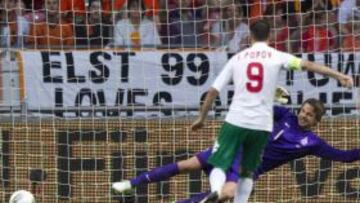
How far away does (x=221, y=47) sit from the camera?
11719mm

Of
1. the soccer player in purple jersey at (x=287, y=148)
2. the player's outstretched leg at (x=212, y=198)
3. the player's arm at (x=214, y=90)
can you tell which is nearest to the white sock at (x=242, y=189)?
the player's outstretched leg at (x=212, y=198)

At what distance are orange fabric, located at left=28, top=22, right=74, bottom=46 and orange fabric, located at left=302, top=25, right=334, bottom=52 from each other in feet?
8.85

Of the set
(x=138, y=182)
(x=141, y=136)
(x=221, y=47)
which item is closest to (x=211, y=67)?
(x=221, y=47)

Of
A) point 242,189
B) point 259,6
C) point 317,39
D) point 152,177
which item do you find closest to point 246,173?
point 242,189

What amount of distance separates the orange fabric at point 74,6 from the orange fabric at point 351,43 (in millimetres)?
3026

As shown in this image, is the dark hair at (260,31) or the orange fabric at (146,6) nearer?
the dark hair at (260,31)

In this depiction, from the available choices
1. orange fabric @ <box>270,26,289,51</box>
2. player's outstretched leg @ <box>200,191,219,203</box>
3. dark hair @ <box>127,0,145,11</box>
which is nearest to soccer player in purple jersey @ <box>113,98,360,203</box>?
player's outstretched leg @ <box>200,191,219,203</box>

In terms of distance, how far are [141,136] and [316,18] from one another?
7.91ft

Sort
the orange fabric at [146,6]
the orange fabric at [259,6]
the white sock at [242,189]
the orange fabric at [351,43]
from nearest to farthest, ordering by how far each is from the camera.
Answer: the white sock at [242,189], the orange fabric at [351,43], the orange fabric at [259,6], the orange fabric at [146,6]

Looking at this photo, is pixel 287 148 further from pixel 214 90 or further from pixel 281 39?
pixel 281 39

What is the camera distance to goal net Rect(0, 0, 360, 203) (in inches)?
457

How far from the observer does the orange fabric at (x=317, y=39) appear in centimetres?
1166

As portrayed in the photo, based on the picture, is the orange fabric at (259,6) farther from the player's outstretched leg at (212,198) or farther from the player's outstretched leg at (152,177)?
the player's outstretched leg at (212,198)

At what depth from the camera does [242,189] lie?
8773 mm
